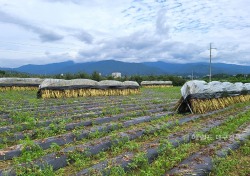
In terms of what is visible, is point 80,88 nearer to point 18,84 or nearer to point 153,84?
point 18,84

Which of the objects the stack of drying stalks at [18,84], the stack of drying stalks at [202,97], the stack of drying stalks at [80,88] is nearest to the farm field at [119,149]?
the stack of drying stalks at [202,97]

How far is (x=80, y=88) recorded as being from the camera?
1797 centimetres

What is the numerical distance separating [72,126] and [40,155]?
7.63 feet

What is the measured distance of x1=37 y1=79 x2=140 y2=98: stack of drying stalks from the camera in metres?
16.3

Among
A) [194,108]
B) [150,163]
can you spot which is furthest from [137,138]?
[194,108]

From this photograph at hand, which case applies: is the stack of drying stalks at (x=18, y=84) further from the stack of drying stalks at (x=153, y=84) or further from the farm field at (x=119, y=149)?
the farm field at (x=119, y=149)

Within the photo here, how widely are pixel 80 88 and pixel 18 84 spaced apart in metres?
9.33

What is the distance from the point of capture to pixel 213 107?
12109 mm

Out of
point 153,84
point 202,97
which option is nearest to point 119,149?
point 202,97

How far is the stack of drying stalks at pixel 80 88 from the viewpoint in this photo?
1633 cm

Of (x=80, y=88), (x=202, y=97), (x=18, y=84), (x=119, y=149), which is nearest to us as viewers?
(x=119, y=149)

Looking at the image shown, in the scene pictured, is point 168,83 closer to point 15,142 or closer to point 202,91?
point 202,91

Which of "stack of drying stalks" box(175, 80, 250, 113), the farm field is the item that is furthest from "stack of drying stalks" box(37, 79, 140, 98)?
the farm field

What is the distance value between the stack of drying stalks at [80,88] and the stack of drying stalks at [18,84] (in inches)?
332
